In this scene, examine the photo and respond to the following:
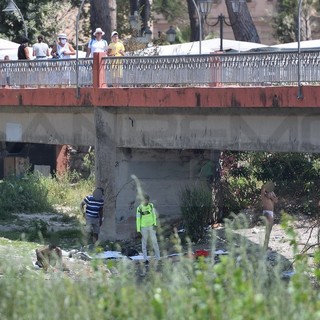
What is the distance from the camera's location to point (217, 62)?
22.6 metres

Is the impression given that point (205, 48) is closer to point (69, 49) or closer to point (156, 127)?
point (69, 49)

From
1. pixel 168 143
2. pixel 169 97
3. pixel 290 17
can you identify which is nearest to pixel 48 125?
pixel 168 143

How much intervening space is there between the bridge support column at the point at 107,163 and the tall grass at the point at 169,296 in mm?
14026

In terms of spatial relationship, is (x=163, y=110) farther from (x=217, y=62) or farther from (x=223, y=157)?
(x=223, y=157)

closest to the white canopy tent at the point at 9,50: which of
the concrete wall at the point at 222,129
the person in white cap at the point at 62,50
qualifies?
the person in white cap at the point at 62,50

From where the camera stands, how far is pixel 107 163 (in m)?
25.2

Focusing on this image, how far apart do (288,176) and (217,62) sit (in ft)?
20.6

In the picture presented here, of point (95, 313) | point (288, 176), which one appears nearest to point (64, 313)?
point (95, 313)

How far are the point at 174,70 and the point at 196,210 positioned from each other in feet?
11.4

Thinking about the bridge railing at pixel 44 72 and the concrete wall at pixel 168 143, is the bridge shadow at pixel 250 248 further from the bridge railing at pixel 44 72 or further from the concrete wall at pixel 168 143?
the bridge railing at pixel 44 72

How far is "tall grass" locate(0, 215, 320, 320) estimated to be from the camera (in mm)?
9797

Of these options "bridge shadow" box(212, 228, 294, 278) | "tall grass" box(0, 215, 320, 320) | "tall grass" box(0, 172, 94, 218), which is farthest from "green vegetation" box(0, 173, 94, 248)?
"tall grass" box(0, 215, 320, 320)

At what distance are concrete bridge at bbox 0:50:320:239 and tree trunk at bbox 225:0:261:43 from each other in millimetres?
9590

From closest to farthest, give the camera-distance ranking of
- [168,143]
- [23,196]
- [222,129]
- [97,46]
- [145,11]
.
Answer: [222,129]
[168,143]
[97,46]
[23,196]
[145,11]
